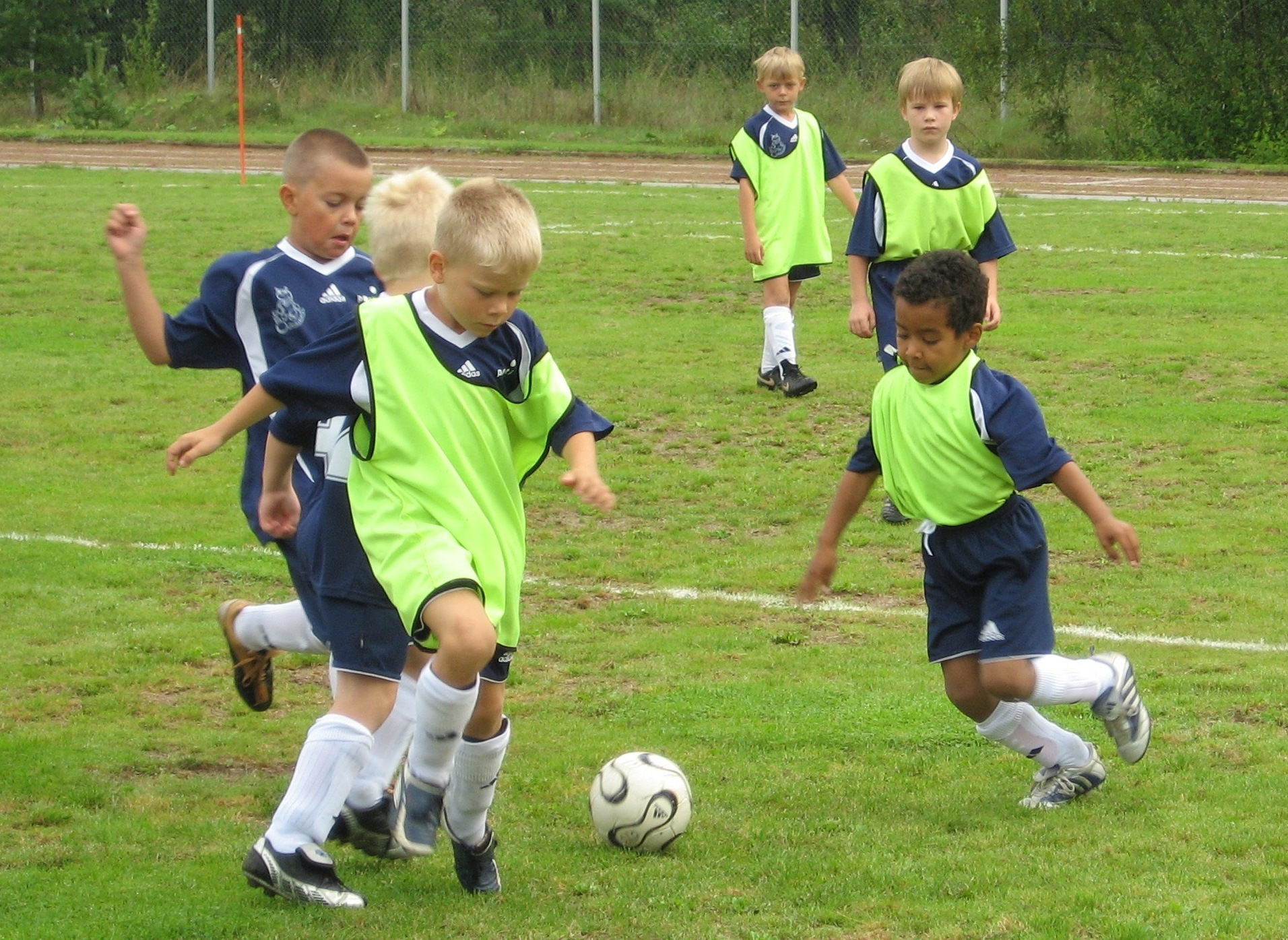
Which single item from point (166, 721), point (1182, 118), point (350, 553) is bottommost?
point (166, 721)

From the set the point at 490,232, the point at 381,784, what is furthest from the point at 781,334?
the point at 490,232

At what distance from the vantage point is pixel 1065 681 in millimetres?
4199

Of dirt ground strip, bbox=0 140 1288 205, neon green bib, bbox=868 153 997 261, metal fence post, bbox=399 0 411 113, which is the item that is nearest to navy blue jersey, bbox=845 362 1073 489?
neon green bib, bbox=868 153 997 261

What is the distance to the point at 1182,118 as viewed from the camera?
24.9 meters

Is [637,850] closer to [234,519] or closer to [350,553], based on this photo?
[350,553]

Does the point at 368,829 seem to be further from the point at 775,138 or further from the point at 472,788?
the point at 775,138

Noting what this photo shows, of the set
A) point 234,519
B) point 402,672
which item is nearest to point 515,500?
point 402,672

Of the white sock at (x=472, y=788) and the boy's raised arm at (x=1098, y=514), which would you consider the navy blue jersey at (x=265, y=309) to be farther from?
the boy's raised arm at (x=1098, y=514)

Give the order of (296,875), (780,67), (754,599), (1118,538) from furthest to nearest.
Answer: (780,67), (754,599), (1118,538), (296,875)

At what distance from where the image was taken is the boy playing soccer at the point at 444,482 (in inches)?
136

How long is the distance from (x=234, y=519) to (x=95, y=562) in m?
0.91

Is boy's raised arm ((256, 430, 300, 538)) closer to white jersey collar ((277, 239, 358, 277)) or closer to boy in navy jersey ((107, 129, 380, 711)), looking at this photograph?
boy in navy jersey ((107, 129, 380, 711))

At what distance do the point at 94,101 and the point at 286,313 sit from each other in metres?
27.2

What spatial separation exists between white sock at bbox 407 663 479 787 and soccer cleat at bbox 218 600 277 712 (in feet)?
3.47
